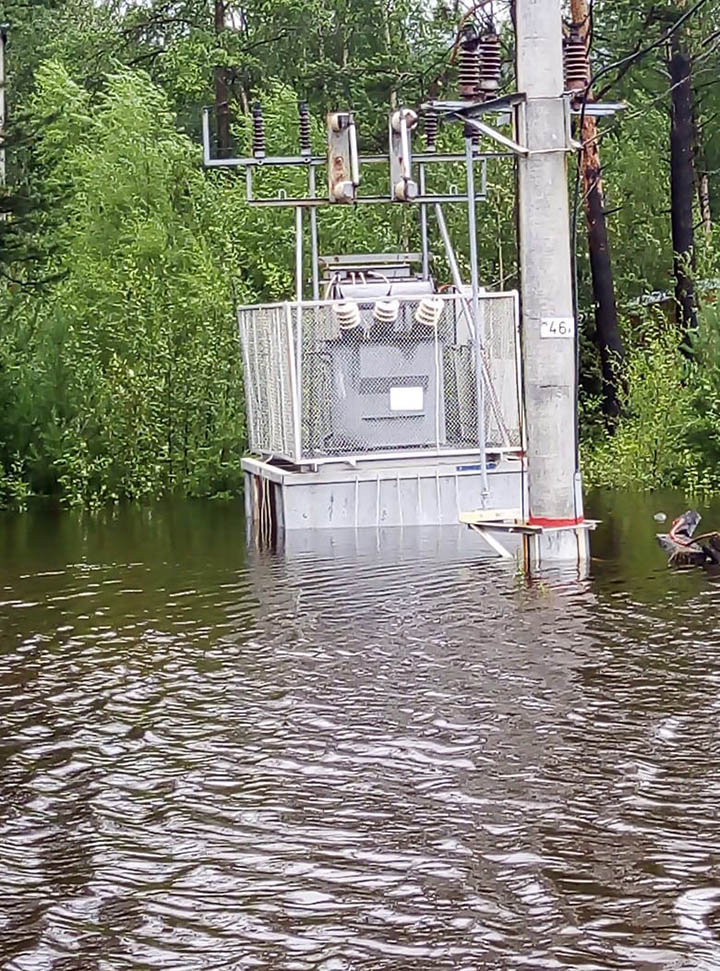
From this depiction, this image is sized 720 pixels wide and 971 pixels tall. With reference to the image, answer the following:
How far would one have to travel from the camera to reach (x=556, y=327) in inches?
574

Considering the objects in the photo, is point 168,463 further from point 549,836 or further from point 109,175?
point 549,836

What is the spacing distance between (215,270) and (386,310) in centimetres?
1000

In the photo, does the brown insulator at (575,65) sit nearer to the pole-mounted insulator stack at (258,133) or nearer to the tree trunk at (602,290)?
the pole-mounted insulator stack at (258,133)

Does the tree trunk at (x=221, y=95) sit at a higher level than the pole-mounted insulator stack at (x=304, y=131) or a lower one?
higher

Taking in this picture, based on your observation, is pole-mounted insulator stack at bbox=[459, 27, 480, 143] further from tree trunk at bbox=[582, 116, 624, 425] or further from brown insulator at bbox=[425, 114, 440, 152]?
tree trunk at bbox=[582, 116, 624, 425]

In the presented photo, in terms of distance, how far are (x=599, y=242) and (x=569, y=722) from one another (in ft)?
76.7

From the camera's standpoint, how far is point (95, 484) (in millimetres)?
28297

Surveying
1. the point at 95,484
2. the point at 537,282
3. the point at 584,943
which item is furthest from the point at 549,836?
the point at 95,484

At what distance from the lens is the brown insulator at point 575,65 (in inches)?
587

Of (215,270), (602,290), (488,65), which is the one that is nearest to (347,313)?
(488,65)

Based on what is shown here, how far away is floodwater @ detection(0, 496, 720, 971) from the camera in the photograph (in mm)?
6387

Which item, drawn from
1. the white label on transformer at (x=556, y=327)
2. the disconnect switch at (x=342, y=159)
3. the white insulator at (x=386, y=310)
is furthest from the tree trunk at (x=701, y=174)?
the white label on transformer at (x=556, y=327)

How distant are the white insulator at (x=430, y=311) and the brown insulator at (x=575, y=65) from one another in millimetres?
Answer: 5891

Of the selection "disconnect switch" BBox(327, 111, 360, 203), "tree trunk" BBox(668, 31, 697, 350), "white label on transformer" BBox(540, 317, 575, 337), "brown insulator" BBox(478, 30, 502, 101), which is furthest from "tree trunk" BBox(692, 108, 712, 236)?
"white label on transformer" BBox(540, 317, 575, 337)
